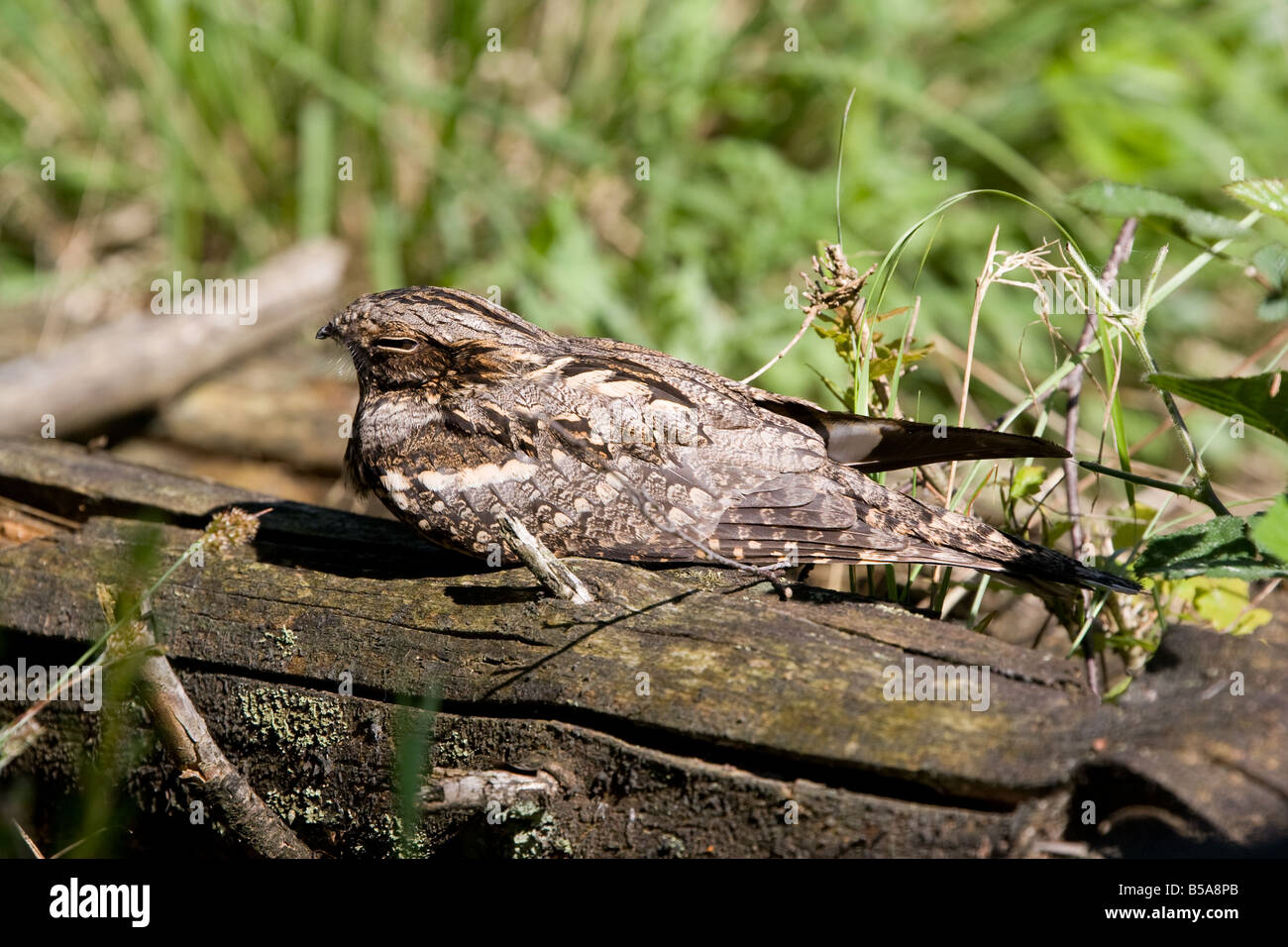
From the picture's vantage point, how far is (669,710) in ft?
6.40

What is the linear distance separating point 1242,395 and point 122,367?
4.03 meters

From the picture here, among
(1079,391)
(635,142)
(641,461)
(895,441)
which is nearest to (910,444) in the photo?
(895,441)

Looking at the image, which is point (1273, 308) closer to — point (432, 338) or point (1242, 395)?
point (1242, 395)

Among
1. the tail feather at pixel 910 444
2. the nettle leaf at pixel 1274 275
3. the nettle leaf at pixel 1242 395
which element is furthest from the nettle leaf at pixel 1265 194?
the tail feather at pixel 910 444

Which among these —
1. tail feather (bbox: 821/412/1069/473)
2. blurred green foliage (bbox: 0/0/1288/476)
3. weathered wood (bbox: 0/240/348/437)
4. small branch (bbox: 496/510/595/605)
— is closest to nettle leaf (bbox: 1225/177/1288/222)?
tail feather (bbox: 821/412/1069/473)

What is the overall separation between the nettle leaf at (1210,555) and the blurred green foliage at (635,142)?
3.12 meters

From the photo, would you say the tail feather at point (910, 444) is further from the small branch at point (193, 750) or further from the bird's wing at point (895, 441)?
the small branch at point (193, 750)

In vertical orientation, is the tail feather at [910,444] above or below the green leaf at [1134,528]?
above

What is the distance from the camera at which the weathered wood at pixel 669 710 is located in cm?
173

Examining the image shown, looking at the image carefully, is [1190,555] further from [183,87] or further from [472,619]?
[183,87]

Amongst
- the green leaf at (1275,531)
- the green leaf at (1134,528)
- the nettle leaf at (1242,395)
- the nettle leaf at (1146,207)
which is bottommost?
the green leaf at (1275,531)

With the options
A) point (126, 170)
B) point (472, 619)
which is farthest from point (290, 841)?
point (126, 170)

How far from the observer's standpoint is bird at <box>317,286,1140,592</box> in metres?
2.34

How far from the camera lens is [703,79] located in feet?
18.5
